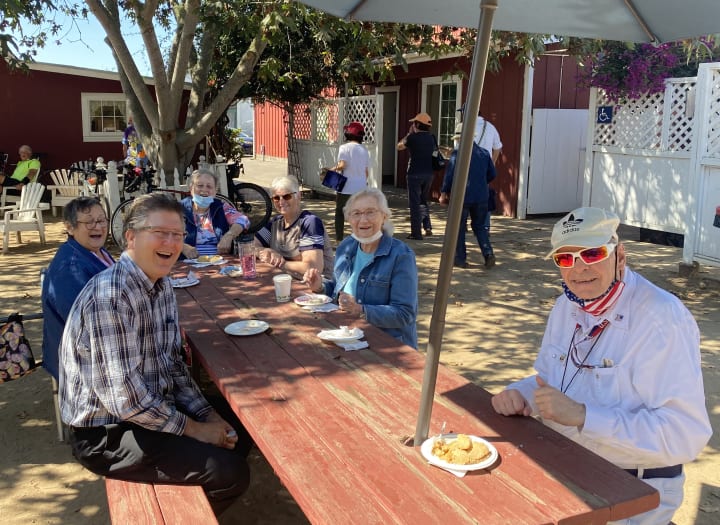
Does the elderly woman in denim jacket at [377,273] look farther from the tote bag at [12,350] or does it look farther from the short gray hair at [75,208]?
the tote bag at [12,350]

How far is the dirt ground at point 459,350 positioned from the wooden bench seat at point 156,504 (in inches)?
28.1

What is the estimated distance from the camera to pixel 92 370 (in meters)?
2.26

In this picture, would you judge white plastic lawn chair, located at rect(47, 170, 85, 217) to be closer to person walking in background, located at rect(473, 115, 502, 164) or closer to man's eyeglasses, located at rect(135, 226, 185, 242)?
person walking in background, located at rect(473, 115, 502, 164)

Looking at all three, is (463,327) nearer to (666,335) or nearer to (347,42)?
(666,335)

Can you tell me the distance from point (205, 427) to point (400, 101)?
1295cm

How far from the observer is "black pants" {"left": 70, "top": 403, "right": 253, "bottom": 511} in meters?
2.31

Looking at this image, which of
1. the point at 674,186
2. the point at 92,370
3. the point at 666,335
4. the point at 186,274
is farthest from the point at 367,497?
the point at 674,186

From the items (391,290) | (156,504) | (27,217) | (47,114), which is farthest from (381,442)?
(47,114)

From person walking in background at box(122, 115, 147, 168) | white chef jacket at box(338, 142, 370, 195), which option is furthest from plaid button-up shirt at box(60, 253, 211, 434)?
person walking in background at box(122, 115, 147, 168)

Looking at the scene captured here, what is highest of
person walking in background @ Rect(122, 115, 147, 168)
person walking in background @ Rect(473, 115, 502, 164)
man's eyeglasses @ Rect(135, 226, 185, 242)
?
person walking in background @ Rect(473, 115, 502, 164)

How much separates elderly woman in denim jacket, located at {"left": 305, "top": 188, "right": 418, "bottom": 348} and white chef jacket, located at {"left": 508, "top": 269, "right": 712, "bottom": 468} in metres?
1.21

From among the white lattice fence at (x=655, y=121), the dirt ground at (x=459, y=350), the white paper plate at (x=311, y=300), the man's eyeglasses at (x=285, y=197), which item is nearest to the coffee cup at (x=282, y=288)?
the white paper plate at (x=311, y=300)

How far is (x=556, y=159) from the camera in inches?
441

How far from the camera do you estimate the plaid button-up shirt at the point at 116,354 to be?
2.23m
